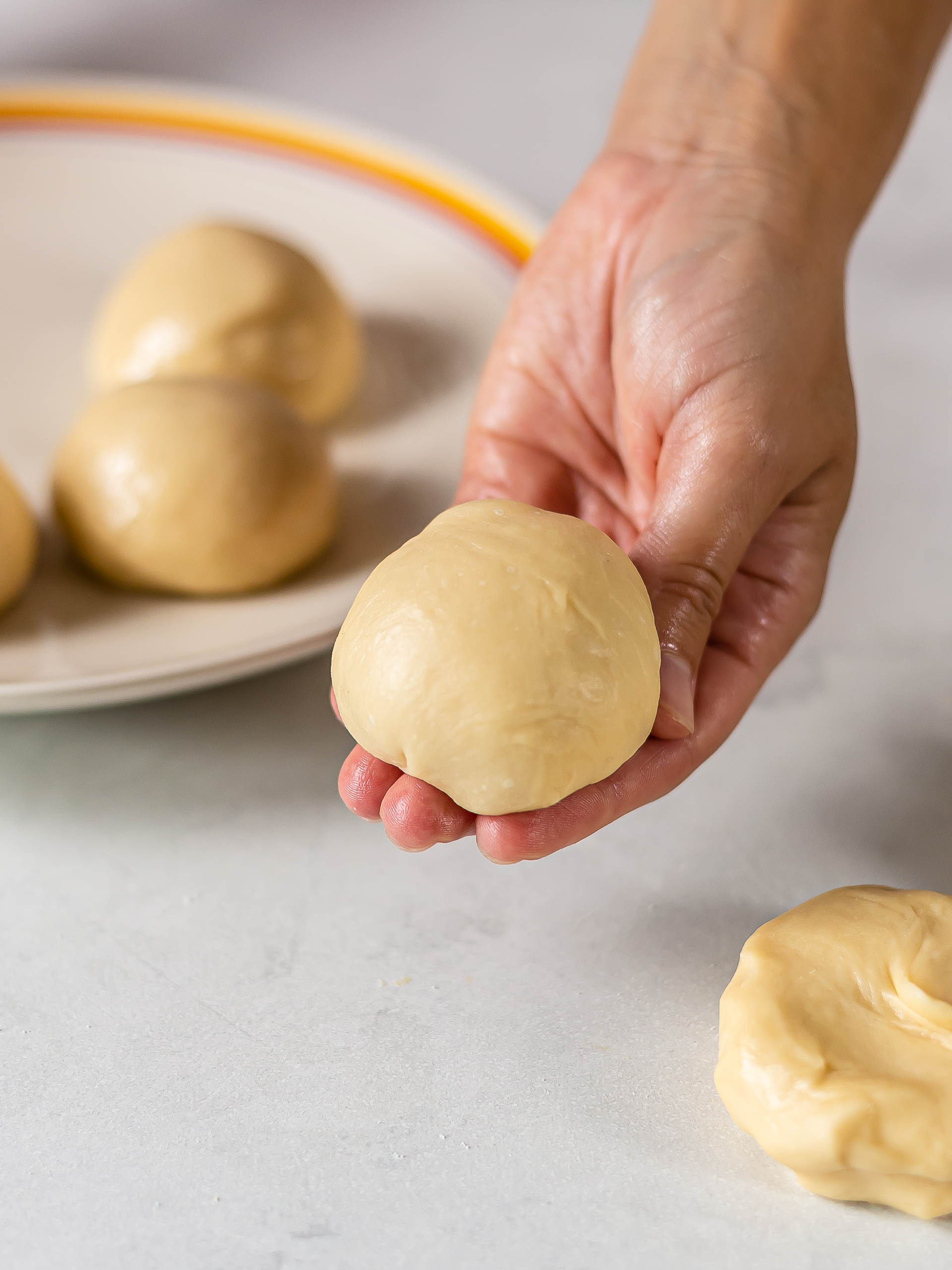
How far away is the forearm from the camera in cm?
165

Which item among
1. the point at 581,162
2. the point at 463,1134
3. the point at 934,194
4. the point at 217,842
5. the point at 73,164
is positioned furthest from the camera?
the point at 581,162

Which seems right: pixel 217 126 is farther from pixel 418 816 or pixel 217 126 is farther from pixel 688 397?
pixel 418 816

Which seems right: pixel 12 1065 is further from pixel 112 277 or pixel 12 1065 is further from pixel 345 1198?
pixel 112 277

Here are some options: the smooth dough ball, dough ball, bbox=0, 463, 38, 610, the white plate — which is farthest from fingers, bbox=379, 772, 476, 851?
the smooth dough ball

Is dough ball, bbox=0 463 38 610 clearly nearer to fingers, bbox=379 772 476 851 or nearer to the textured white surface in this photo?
the textured white surface

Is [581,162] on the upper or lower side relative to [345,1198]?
upper

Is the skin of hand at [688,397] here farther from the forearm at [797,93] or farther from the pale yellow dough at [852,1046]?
the pale yellow dough at [852,1046]

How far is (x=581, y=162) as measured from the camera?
125 inches

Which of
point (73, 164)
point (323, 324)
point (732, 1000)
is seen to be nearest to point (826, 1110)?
point (732, 1000)

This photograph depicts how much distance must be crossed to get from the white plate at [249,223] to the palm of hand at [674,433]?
0.33m

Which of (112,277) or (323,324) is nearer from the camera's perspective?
(323,324)

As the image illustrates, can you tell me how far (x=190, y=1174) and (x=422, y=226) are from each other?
1813 millimetres

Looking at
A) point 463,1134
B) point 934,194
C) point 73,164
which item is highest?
point 934,194

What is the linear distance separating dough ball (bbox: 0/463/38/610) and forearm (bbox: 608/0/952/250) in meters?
0.95
